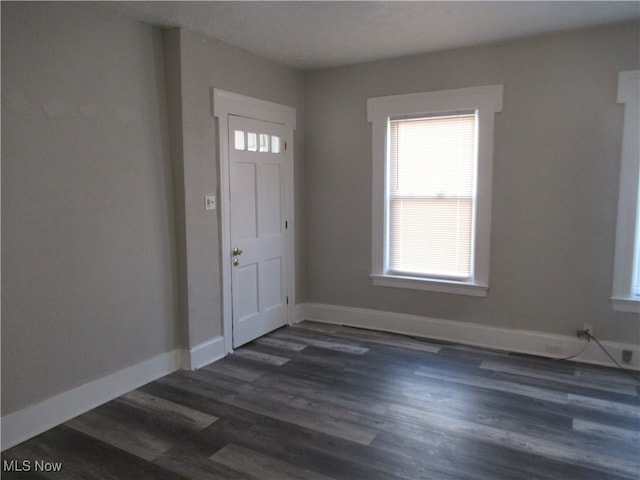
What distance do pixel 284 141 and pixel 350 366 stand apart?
2.20 m

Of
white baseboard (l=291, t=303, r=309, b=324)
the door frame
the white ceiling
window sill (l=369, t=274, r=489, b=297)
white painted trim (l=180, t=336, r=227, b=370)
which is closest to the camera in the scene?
the white ceiling

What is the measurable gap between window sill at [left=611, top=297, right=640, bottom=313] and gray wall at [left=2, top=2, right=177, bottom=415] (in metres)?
3.40

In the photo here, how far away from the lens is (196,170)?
3.51m

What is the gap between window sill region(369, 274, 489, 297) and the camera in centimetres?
402

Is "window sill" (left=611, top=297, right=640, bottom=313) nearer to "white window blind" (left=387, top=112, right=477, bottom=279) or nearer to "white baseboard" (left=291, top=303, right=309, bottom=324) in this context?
"white window blind" (left=387, top=112, right=477, bottom=279)

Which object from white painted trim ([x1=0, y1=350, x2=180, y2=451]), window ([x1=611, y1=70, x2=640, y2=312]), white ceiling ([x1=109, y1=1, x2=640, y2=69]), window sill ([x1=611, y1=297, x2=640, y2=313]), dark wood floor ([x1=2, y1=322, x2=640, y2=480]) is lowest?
dark wood floor ([x1=2, y1=322, x2=640, y2=480])

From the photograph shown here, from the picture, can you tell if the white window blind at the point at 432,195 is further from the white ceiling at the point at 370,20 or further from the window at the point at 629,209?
→ the window at the point at 629,209

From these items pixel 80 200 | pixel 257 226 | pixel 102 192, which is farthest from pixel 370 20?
pixel 80 200

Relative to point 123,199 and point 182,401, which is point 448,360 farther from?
point 123,199

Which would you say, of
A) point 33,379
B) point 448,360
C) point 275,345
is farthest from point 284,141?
point 33,379

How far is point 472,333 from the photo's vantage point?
4.07 m

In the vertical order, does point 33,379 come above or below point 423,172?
below

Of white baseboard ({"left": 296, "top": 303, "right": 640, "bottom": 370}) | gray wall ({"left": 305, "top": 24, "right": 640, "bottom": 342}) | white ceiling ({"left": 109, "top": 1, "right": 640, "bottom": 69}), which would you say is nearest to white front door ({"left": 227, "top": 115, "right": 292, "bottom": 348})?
white baseboard ({"left": 296, "top": 303, "right": 640, "bottom": 370})

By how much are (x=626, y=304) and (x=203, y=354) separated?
10.8ft
